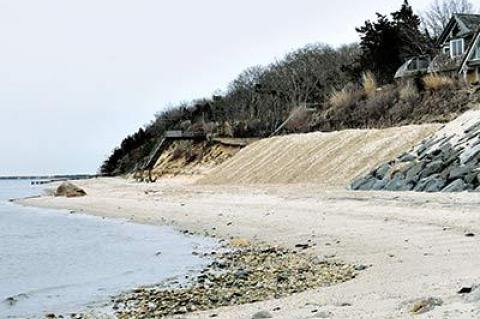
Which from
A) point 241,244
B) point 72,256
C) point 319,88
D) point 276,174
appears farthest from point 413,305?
point 319,88

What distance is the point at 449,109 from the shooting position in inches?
1109

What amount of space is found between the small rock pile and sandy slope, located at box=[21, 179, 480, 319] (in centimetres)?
51

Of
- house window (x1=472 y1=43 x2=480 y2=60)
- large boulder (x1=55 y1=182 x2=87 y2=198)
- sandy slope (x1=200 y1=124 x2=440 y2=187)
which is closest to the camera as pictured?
sandy slope (x1=200 y1=124 x2=440 y2=187)

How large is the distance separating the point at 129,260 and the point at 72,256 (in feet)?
6.70

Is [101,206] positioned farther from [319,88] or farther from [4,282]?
[319,88]

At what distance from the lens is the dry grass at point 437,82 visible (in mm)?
30711

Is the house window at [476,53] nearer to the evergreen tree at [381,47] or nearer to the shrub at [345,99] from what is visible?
the shrub at [345,99]

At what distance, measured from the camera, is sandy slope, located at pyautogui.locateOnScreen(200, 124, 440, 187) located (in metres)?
24.5

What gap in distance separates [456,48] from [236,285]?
4043 cm

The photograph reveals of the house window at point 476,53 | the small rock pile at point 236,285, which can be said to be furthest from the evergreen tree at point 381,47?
the small rock pile at point 236,285

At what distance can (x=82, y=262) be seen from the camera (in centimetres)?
1362

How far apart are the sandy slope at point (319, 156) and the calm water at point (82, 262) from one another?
8.76m

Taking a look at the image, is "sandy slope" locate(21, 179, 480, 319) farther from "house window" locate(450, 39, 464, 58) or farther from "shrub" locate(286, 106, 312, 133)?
"house window" locate(450, 39, 464, 58)

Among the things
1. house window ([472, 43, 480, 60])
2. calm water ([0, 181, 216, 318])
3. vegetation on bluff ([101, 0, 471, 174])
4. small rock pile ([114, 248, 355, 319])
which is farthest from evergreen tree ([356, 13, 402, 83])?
small rock pile ([114, 248, 355, 319])
